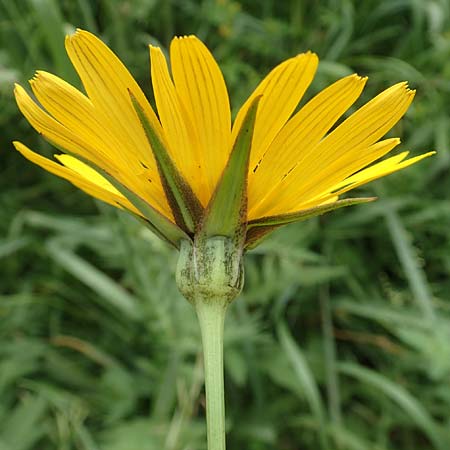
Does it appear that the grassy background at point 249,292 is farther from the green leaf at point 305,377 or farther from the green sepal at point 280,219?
the green sepal at point 280,219

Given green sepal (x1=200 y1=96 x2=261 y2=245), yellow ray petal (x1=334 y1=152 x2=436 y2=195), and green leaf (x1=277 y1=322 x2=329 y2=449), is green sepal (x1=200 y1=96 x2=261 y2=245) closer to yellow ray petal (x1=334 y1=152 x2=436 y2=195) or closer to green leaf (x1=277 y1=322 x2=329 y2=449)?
yellow ray petal (x1=334 y1=152 x2=436 y2=195)

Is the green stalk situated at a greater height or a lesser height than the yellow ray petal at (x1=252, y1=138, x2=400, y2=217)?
lesser

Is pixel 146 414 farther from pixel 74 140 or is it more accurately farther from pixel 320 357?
pixel 74 140

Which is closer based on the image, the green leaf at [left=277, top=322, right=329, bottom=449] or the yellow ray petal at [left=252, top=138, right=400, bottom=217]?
the yellow ray petal at [left=252, top=138, right=400, bottom=217]

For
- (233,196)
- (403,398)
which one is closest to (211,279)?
(233,196)

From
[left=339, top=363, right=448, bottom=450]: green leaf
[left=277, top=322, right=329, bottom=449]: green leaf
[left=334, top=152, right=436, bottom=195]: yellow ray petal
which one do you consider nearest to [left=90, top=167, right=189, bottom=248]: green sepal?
[left=334, top=152, right=436, bottom=195]: yellow ray petal

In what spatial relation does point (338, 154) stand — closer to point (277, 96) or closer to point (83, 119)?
point (277, 96)
